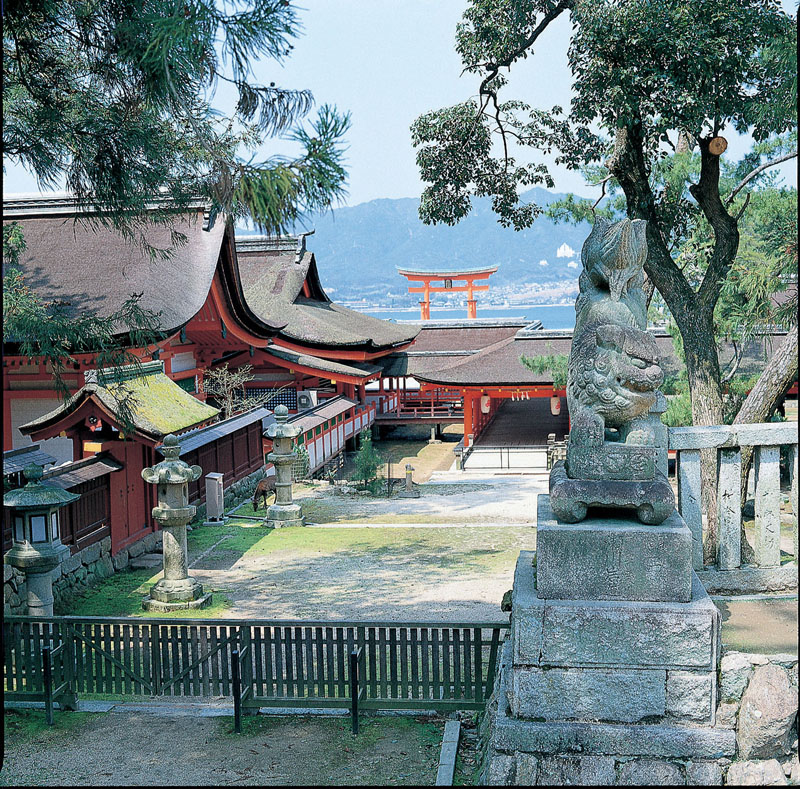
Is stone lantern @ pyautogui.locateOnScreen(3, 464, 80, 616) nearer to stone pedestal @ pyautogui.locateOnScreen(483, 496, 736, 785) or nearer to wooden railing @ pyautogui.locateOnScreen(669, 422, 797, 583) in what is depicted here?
stone pedestal @ pyautogui.locateOnScreen(483, 496, 736, 785)

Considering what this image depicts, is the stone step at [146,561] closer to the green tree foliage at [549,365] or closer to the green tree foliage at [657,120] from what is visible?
the green tree foliage at [657,120]

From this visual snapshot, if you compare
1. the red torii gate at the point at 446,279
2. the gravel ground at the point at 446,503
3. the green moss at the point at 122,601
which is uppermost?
the red torii gate at the point at 446,279

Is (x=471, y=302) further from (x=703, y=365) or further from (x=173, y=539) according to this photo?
(x=173, y=539)

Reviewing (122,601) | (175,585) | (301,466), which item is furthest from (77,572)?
(301,466)

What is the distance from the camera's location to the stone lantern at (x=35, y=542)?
→ 287 inches


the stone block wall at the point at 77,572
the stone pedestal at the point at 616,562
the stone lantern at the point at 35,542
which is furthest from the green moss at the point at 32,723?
the stone pedestal at the point at 616,562

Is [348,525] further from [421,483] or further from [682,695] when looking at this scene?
[682,695]

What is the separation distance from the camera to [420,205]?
39.4ft

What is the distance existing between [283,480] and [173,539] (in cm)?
435

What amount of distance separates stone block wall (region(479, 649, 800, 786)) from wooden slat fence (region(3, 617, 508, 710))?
1478 mm

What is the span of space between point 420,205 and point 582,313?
304 inches

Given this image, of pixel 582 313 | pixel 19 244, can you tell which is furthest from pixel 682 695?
pixel 19 244

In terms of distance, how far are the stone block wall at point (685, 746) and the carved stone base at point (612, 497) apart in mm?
789

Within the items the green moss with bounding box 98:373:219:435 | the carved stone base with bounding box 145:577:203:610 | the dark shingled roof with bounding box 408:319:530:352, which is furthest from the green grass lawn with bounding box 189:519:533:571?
the dark shingled roof with bounding box 408:319:530:352
